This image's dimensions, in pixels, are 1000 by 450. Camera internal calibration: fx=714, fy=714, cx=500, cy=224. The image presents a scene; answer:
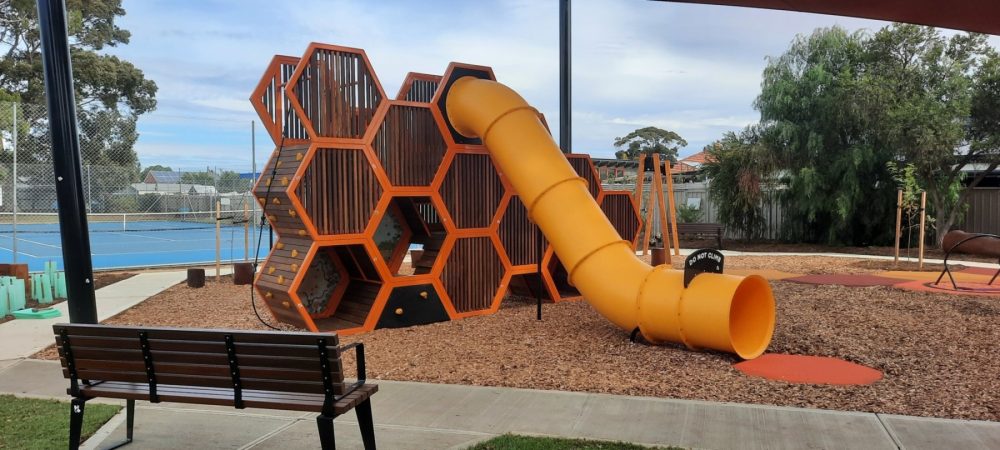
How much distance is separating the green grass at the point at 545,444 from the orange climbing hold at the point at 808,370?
2352mm

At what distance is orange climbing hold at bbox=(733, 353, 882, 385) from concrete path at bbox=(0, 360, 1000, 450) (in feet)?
3.48

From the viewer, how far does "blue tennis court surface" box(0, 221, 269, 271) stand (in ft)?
61.0

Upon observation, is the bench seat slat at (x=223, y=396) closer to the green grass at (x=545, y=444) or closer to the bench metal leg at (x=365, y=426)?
the bench metal leg at (x=365, y=426)

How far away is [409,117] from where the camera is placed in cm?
874

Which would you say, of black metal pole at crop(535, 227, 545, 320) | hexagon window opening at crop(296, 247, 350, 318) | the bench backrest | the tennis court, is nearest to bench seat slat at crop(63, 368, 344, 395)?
the bench backrest

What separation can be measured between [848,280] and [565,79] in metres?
6.11

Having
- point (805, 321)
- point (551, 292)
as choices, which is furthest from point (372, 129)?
point (805, 321)

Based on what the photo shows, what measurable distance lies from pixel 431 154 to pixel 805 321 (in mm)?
4937

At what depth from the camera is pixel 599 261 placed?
758cm

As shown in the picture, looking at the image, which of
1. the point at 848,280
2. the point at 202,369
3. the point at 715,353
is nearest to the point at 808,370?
the point at 715,353

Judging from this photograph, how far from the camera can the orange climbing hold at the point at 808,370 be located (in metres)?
5.99

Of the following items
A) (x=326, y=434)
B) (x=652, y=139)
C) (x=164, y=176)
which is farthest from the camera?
(x=652, y=139)

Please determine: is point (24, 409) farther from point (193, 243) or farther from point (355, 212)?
point (193, 243)

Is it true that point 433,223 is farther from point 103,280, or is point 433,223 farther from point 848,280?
point 848,280
